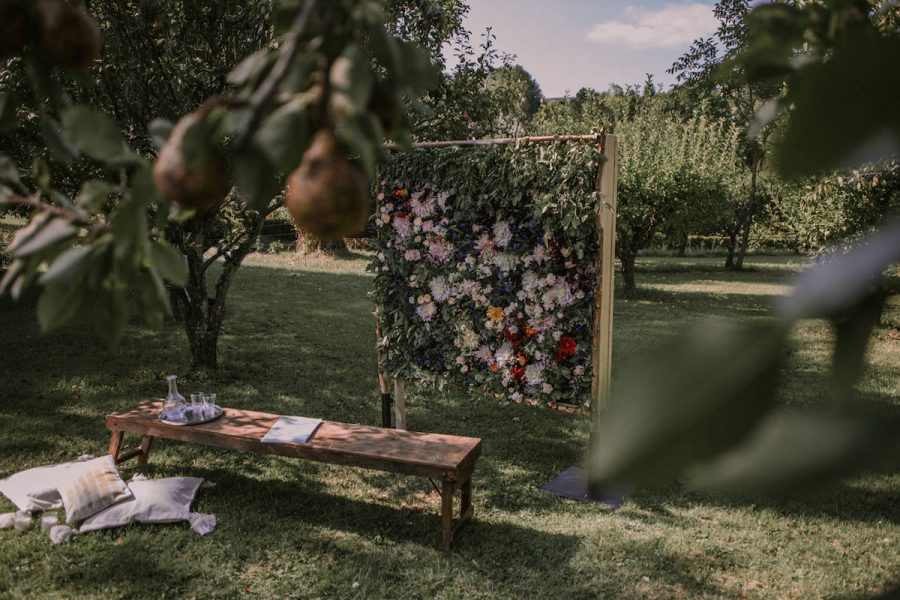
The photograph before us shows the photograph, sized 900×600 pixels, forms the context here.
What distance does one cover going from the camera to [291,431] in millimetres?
4102

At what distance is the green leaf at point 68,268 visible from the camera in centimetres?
42

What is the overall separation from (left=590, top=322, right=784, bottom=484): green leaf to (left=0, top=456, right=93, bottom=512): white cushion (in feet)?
15.1

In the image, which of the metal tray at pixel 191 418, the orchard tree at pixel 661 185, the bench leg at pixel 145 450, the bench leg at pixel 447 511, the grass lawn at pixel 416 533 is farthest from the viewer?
the orchard tree at pixel 661 185

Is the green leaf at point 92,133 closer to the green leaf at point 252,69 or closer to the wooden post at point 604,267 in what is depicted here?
the green leaf at point 252,69

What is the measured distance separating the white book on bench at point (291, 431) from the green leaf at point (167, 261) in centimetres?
366

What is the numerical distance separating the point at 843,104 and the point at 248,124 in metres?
0.27

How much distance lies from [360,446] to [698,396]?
3.81 metres

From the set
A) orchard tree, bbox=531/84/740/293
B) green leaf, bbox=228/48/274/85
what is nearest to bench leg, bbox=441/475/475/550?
green leaf, bbox=228/48/274/85

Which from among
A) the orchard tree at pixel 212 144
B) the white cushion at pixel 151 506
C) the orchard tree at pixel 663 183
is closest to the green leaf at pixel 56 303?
the orchard tree at pixel 212 144

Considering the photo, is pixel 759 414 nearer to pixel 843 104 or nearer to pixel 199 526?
pixel 843 104

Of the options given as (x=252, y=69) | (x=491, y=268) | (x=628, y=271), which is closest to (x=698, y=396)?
(x=252, y=69)

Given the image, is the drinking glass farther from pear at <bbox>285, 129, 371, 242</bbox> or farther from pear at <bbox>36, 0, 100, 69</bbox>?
pear at <bbox>285, 129, 371, 242</bbox>

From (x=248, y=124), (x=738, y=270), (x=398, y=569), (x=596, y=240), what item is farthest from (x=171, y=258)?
(x=738, y=270)

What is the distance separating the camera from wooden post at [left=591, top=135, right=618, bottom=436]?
382 cm
